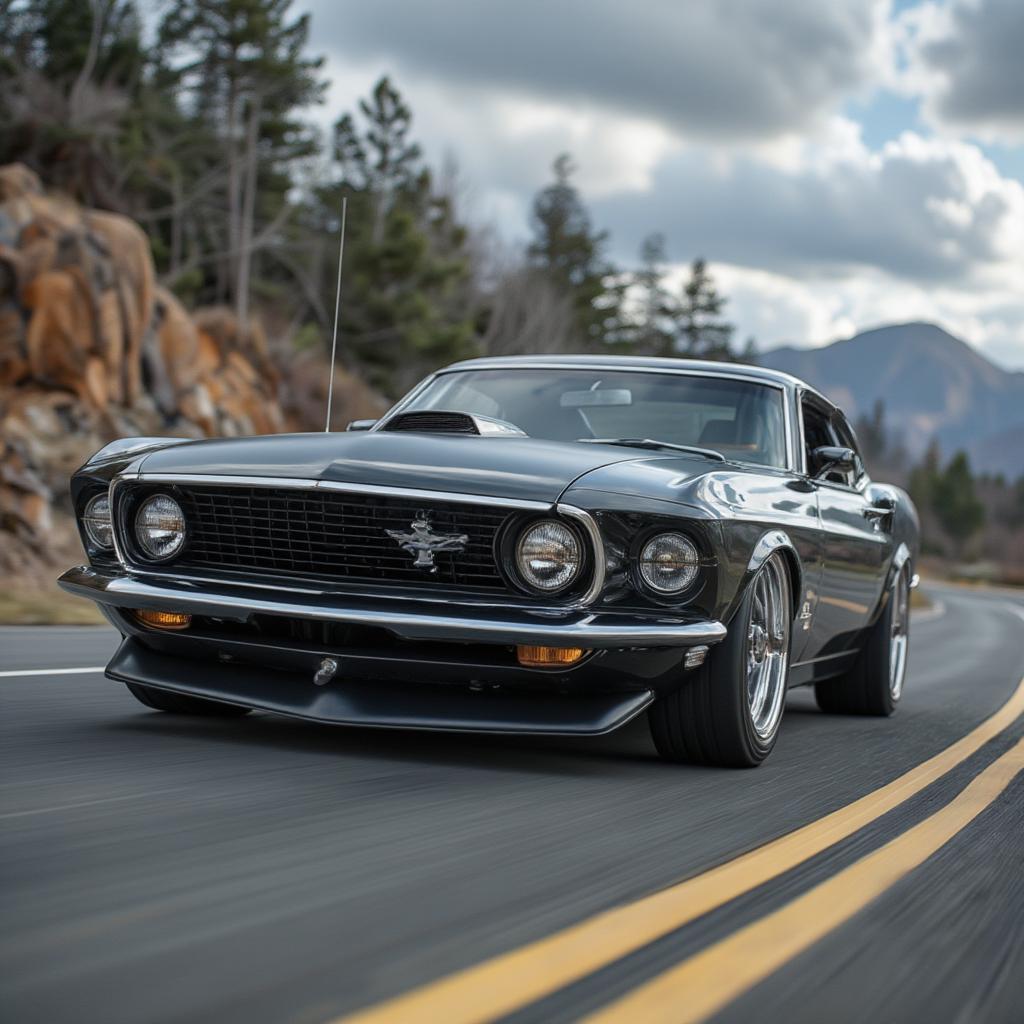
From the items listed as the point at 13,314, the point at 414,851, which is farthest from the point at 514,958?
the point at 13,314

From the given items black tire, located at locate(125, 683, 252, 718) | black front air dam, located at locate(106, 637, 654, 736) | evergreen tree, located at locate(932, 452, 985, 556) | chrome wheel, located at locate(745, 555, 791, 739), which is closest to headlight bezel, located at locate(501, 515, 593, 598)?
black front air dam, located at locate(106, 637, 654, 736)

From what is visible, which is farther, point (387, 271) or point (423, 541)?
point (387, 271)

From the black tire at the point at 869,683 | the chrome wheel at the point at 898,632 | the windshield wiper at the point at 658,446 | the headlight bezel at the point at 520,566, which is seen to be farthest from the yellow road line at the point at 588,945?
the chrome wheel at the point at 898,632

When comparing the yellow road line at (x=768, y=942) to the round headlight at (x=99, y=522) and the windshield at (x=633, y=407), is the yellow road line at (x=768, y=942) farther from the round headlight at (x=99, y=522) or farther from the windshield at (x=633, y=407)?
the round headlight at (x=99, y=522)

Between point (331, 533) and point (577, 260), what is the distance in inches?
2995

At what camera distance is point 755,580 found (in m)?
4.54

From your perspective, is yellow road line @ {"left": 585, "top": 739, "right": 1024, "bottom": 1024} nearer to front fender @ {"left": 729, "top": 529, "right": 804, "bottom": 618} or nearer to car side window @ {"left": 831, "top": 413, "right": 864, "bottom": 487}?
front fender @ {"left": 729, "top": 529, "right": 804, "bottom": 618}

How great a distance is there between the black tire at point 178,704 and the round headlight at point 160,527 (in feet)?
2.02

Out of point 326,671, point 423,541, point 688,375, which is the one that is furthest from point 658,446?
point 326,671

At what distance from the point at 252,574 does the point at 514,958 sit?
2.24 meters

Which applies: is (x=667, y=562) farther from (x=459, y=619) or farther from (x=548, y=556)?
(x=459, y=619)

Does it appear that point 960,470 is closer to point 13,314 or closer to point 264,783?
point 13,314

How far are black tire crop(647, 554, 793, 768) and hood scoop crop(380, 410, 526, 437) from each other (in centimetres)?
108

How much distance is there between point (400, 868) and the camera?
2975 mm
